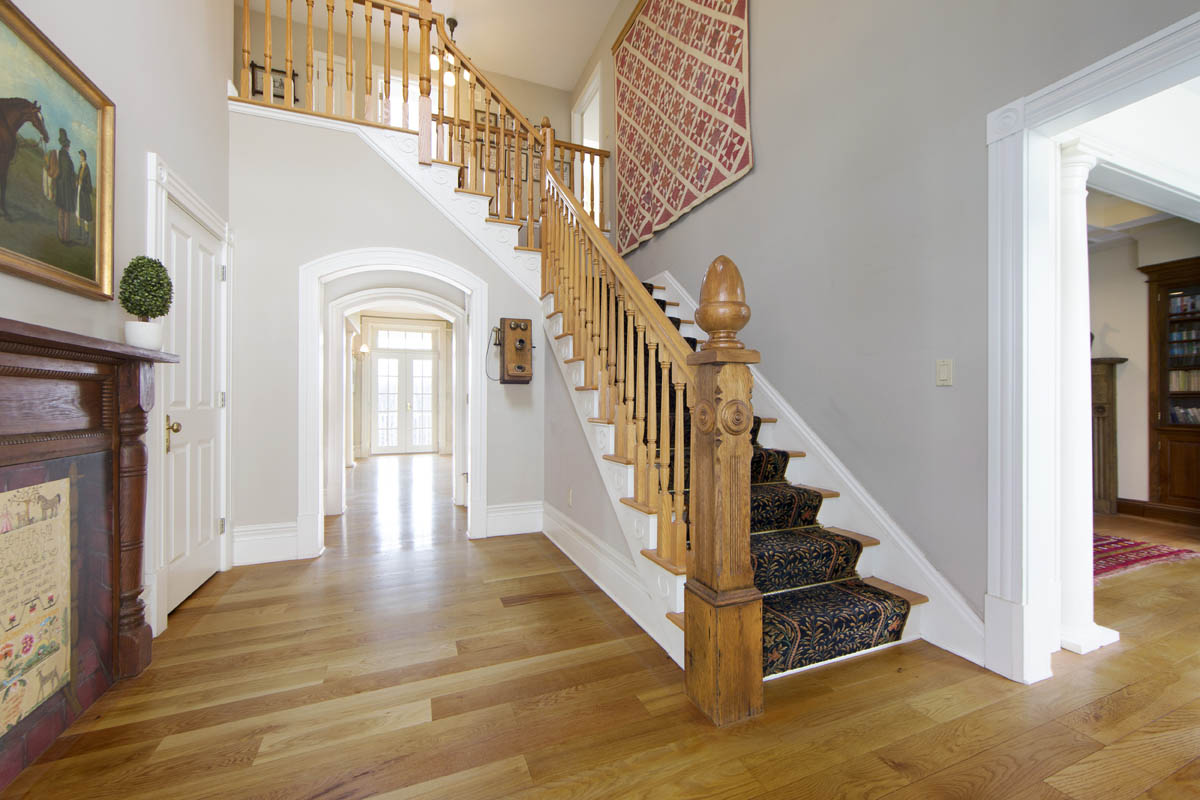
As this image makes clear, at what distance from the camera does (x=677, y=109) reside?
3.96 m

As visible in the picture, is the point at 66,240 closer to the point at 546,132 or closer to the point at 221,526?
the point at 221,526

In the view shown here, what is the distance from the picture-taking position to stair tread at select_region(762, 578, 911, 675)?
1.86m

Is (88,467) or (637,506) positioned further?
(637,506)

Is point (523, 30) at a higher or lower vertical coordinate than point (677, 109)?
higher

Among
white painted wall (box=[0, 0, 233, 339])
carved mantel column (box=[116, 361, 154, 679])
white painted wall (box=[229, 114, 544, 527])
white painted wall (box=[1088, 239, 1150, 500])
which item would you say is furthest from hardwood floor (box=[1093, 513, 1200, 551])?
white painted wall (box=[0, 0, 233, 339])

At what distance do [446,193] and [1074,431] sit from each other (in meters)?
3.95

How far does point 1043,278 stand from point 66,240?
354 centimetres

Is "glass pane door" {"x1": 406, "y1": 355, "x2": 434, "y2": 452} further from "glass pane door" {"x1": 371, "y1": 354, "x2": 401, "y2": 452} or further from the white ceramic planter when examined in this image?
the white ceramic planter

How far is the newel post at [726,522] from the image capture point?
1.62 m

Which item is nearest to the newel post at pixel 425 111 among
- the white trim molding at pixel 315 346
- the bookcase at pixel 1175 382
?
the white trim molding at pixel 315 346

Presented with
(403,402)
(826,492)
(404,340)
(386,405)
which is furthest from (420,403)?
(826,492)

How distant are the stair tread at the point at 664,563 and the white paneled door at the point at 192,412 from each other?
7.44 ft

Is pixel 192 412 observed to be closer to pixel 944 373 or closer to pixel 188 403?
pixel 188 403

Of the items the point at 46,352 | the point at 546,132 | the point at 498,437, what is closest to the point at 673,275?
the point at 546,132
